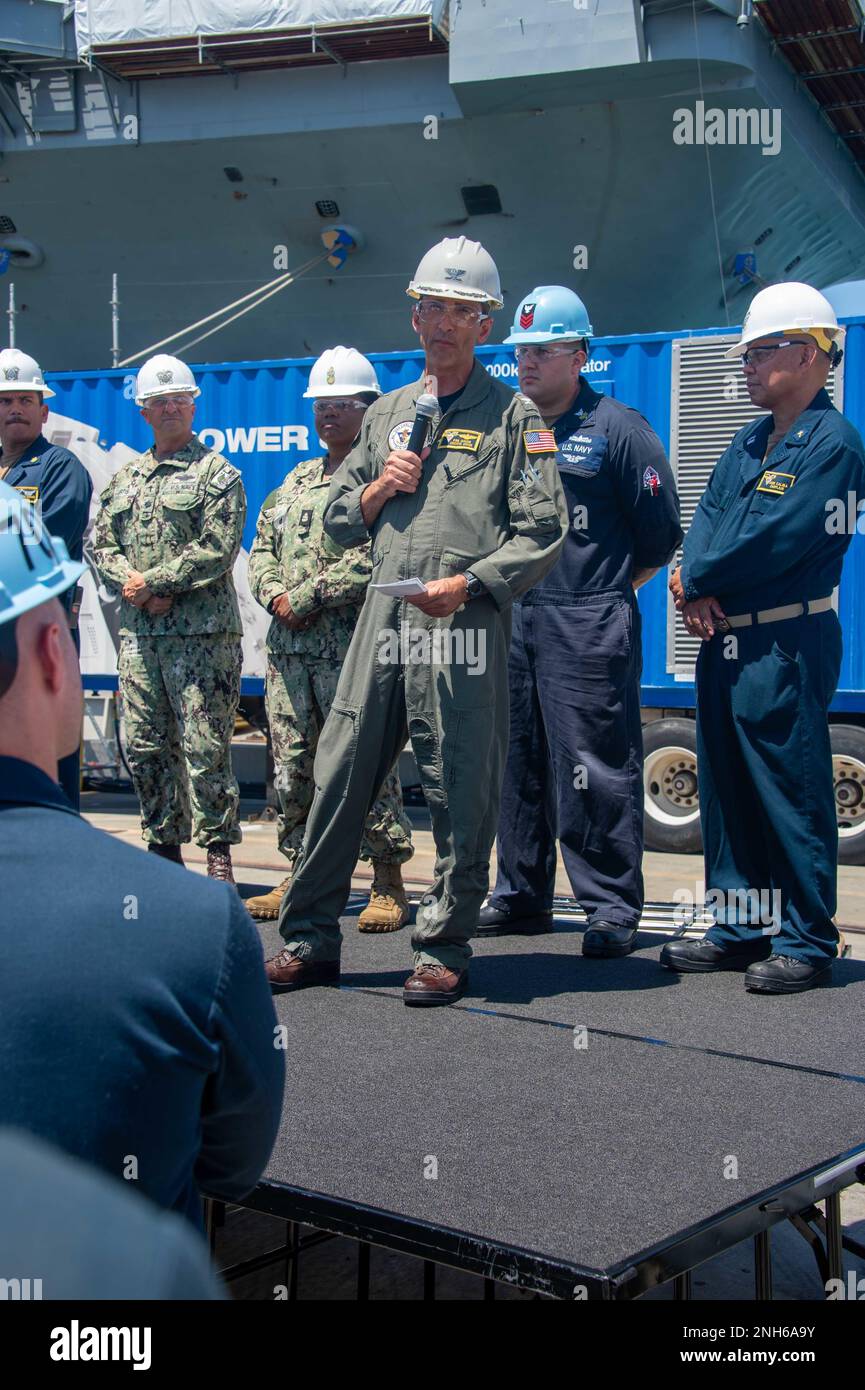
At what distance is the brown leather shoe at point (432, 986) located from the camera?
3600 millimetres

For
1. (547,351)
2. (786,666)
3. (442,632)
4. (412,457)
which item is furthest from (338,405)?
(786,666)

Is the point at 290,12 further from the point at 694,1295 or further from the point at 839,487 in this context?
the point at 694,1295

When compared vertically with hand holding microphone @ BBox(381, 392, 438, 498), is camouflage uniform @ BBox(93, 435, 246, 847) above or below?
below

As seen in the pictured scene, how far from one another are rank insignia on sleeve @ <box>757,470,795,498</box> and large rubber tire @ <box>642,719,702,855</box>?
176 inches

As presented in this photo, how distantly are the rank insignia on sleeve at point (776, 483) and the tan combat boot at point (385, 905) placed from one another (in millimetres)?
1750

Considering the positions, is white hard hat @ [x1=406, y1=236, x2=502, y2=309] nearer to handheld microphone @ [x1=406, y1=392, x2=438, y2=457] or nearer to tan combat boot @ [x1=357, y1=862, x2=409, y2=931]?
handheld microphone @ [x1=406, y1=392, x2=438, y2=457]

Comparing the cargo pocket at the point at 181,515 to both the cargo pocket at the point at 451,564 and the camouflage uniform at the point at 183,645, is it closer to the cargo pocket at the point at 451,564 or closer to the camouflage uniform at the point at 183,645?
the camouflage uniform at the point at 183,645

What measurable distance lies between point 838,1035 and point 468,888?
3.23 feet

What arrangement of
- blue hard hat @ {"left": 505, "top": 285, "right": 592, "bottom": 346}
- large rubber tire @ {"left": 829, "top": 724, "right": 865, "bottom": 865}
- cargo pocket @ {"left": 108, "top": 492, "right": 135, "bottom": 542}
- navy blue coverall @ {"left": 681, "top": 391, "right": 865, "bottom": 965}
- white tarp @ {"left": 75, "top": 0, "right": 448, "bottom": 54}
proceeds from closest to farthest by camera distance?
navy blue coverall @ {"left": 681, "top": 391, "right": 865, "bottom": 965} → blue hard hat @ {"left": 505, "top": 285, "right": 592, "bottom": 346} → cargo pocket @ {"left": 108, "top": 492, "right": 135, "bottom": 542} → large rubber tire @ {"left": 829, "top": 724, "right": 865, "bottom": 865} → white tarp @ {"left": 75, "top": 0, "right": 448, "bottom": 54}

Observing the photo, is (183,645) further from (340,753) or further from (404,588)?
(404,588)

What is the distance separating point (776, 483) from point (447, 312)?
1.03m

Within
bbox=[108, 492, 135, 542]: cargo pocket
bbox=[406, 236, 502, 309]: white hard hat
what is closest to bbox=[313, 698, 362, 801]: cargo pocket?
bbox=[406, 236, 502, 309]: white hard hat

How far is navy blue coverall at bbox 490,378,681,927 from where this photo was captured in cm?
428
